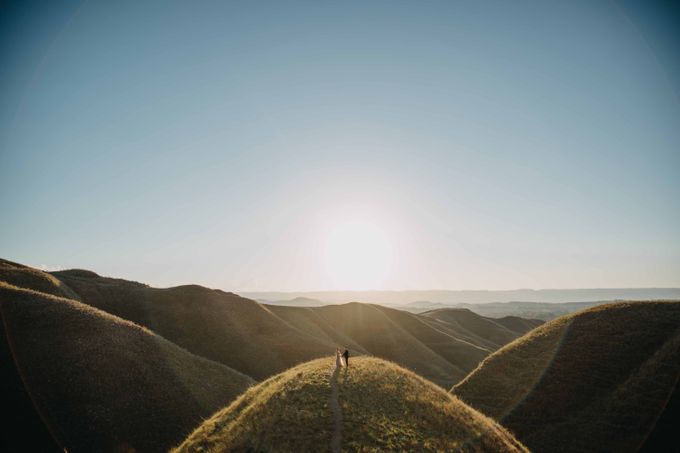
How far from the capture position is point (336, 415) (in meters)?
17.8

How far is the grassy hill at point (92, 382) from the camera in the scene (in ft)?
80.7

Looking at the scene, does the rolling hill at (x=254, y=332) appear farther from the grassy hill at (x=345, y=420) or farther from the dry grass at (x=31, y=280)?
the grassy hill at (x=345, y=420)

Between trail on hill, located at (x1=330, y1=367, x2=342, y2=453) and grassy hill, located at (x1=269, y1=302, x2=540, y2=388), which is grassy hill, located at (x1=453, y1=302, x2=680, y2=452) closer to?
trail on hill, located at (x1=330, y1=367, x2=342, y2=453)

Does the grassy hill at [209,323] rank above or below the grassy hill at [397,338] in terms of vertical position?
above

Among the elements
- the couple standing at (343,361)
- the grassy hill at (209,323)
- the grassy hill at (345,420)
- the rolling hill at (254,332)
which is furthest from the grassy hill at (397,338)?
the grassy hill at (345,420)

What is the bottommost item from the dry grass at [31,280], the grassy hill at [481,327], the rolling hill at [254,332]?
the grassy hill at [481,327]

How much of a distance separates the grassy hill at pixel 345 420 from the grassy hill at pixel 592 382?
11.7 meters

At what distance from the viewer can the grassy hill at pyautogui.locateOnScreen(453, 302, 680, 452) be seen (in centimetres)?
2706

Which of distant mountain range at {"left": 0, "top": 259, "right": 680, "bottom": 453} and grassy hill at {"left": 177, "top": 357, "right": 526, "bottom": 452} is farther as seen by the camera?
distant mountain range at {"left": 0, "top": 259, "right": 680, "bottom": 453}

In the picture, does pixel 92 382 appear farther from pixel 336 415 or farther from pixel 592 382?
pixel 592 382

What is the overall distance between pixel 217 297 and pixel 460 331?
8199cm

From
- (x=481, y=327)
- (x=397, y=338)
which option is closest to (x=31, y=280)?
Result: (x=397, y=338)

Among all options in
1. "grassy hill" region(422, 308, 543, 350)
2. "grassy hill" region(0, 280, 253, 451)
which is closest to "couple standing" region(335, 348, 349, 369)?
"grassy hill" region(0, 280, 253, 451)

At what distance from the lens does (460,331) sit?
364ft
